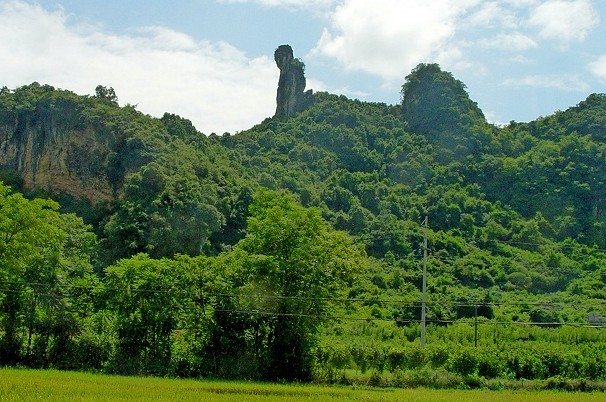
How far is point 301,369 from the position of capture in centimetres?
2531

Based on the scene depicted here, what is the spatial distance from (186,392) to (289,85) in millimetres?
68323

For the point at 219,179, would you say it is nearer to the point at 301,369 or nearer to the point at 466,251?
the point at 466,251

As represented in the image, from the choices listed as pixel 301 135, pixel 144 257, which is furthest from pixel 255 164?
pixel 144 257

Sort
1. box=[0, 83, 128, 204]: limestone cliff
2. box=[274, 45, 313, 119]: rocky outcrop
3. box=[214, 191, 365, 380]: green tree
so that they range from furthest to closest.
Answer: box=[274, 45, 313, 119]: rocky outcrop, box=[0, 83, 128, 204]: limestone cliff, box=[214, 191, 365, 380]: green tree

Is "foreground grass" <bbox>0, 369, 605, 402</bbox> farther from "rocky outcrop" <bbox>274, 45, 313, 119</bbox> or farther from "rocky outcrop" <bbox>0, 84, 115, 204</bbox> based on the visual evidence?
"rocky outcrop" <bbox>274, 45, 313, 119</bbox>

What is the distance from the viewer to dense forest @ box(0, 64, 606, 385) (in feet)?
82.0

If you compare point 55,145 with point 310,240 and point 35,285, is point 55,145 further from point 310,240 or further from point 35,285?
point 310,240

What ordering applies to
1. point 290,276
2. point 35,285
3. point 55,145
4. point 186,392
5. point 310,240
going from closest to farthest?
point 186,392 < point 35,285 < point 290,276 < point 310,240 < point 55,145

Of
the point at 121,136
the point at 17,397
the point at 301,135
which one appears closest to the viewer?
the point at 17,397

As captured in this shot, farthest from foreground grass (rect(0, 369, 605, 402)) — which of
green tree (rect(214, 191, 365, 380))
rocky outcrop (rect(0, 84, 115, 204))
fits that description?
rocky outcrop (rect(0, 84, 115, 204))

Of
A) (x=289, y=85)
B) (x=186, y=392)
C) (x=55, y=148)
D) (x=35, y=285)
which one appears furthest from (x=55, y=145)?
(x=186, y=392)

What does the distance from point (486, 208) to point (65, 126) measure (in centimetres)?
3874

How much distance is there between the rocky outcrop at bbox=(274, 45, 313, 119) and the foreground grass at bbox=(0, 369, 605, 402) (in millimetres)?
62894

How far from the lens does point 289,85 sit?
8350 cm
